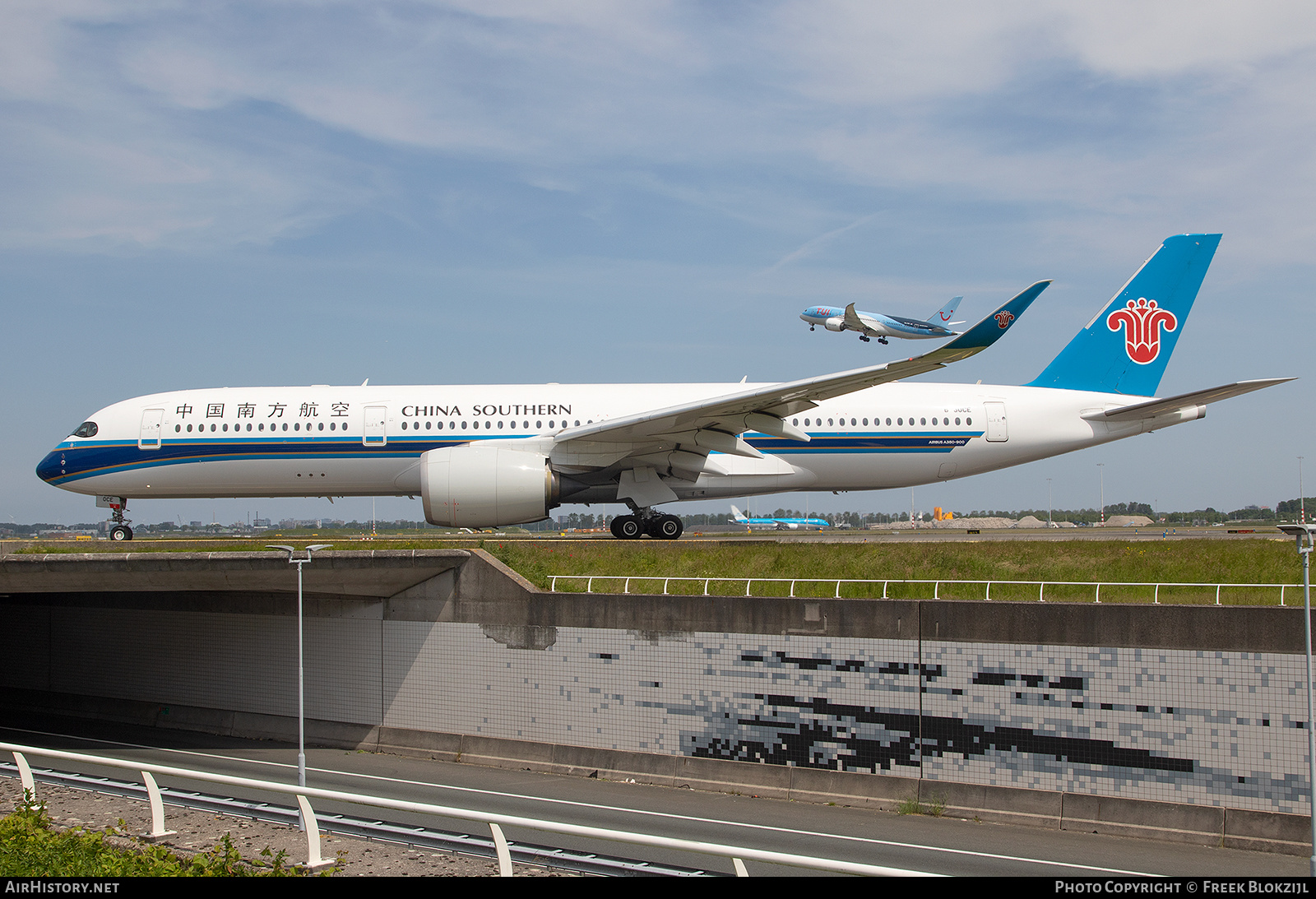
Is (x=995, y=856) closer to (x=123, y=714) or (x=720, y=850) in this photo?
(x=720, y=850)

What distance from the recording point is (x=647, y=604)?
66.9 feet

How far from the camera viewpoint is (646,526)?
87.0 ft

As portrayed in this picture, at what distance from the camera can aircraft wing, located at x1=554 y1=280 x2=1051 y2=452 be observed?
21.1 meters

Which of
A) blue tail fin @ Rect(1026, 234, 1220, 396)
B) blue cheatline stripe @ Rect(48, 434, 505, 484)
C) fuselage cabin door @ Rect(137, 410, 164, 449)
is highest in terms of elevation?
blue tail fin @ Rect(1026, 234, 1220, 396)

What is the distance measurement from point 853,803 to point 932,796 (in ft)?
4.54

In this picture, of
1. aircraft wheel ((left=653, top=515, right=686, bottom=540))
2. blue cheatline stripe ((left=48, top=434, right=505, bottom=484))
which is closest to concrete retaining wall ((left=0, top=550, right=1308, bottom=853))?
blue cheatline stripe ((left=48, top=434, right=505, bottom=484))

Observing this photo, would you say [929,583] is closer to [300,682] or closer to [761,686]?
[761,686]

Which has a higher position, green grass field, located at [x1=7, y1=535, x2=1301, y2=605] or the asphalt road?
green grass field, located at [x1=7, y1=535, x2=1301, y2=605]

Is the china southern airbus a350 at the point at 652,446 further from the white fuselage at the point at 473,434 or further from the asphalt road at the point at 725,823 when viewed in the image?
the asphalt road at the point at 725,823

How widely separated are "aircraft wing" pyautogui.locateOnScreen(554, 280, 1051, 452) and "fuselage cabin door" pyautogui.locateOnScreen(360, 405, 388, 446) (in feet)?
16.5

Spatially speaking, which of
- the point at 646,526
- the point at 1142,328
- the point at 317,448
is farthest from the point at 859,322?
the point at 317,448

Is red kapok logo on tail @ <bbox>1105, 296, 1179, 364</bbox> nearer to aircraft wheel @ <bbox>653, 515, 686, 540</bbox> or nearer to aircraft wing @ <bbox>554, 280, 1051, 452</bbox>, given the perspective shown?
aircraft wing @ <bbox>554, 280, 1051, 452</bbox>

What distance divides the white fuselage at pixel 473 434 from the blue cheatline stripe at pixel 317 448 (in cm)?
3

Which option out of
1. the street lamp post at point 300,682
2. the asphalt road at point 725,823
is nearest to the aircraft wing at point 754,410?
the street lamp post at point 300,682
